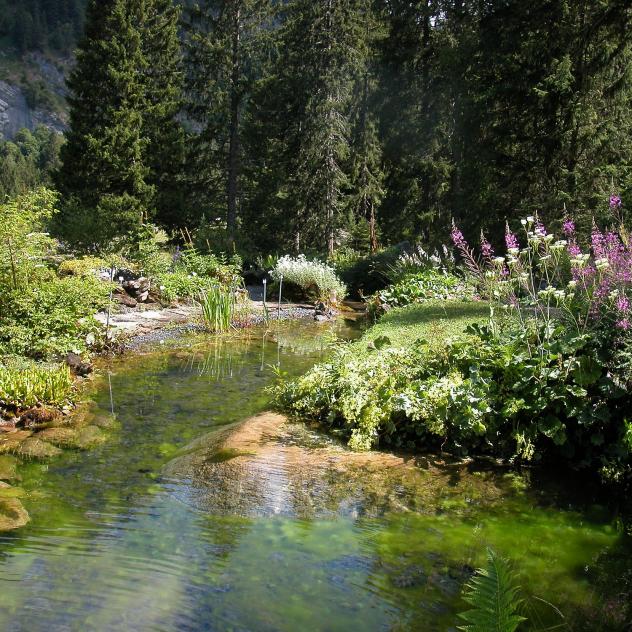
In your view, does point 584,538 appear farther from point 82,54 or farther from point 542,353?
point 82,54

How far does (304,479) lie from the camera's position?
4402 millimetres

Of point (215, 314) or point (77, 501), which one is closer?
point (77, 501)

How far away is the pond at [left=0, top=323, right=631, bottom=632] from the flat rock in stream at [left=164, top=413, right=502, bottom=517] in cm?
2

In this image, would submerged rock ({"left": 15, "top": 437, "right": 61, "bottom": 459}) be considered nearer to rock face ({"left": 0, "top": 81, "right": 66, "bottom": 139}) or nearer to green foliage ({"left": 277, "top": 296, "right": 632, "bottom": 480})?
green foliage ({"left": 277, "top": 296, "right": 632, "bottom": 480})

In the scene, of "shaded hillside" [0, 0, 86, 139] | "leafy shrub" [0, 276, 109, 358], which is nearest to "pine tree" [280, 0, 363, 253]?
"leafy shrub" [0, 276, 109, 358]

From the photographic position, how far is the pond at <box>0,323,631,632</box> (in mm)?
2902

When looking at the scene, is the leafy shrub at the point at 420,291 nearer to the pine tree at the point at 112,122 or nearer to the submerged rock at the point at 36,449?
the submerged rock at the point at 36,449

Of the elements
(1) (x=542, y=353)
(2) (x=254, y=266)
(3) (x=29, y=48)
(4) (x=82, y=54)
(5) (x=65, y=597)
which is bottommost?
(5) (x=65, y=597)

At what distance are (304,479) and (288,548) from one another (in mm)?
903

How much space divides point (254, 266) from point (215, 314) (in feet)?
28.7

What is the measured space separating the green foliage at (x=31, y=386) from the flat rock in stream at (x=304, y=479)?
182cm

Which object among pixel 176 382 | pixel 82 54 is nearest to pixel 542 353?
pixel 176 382

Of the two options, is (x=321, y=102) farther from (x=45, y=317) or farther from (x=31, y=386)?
(x=31, y=386)

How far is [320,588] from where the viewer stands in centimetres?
313
